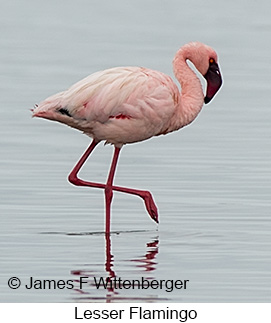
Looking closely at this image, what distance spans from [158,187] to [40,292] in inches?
190

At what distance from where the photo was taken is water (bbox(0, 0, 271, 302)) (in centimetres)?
1278

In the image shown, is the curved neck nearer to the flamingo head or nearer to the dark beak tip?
the flamingo head

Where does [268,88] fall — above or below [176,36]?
below

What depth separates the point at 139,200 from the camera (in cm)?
1641

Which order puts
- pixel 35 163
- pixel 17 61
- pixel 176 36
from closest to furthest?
pixel 35 163
pixel 17 61
pixel 176 36

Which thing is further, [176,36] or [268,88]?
[176,36]

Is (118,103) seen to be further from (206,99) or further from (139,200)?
(139,200)

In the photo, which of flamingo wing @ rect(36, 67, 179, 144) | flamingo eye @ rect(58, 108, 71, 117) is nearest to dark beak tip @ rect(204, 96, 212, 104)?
A: flamingo wing @ rect(36, 67, 179, 144)

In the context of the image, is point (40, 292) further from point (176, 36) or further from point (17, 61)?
point (176, 36)

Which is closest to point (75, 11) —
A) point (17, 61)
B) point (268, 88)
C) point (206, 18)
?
point (206, 18)

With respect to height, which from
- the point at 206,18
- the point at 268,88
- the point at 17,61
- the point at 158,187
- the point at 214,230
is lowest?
the point at 214,230

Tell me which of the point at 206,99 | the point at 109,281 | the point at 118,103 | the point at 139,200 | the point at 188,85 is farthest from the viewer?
the point at 139,200

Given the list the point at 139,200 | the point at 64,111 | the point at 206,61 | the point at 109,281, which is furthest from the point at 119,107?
the point at 109,281

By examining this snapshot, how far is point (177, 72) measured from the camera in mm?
15953
